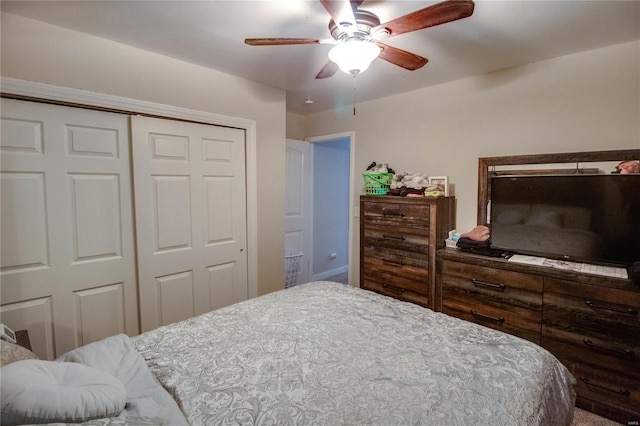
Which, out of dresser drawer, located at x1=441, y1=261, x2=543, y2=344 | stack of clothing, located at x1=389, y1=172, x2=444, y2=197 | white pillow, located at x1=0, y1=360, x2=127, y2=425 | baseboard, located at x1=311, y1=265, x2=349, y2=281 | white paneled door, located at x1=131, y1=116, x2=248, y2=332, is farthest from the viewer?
baseboard, located at x1=311, y1=265, x2=349, y2=281

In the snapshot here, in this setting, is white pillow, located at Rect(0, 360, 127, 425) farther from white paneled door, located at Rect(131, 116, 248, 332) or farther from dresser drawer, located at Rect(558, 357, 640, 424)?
dresser drawer, located at Rect(558, 357, 640, 424)

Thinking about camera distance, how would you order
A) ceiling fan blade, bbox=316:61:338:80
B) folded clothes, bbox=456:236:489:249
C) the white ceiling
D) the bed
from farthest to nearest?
folded clothes, bbox=456:236:489:249 < ceiling fan blade, bbox=316:61:338:80 < the white ceiling < the bed

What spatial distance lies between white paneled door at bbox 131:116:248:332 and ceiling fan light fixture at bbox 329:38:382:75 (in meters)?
1.48

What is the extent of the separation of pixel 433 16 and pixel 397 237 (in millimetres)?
1791

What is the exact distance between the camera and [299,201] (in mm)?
3955

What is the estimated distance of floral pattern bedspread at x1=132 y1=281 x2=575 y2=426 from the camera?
0.94 meters

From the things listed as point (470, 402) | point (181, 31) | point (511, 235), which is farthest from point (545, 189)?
point (181, 31)

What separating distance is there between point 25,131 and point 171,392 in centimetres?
183

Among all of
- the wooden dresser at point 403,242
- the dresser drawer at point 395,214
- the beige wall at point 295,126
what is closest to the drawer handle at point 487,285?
the wooden dresser at point 403,242

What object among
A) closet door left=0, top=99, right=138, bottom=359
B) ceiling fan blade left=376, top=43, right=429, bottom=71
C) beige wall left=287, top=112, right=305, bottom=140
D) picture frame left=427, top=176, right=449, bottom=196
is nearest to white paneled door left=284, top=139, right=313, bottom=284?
beige wall left=287, top=112, right=305, bottom=140

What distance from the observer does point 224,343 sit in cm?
134

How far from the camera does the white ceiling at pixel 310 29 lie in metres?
1.62

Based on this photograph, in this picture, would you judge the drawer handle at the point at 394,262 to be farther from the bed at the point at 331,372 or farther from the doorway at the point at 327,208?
the doorway at the point at 327,208

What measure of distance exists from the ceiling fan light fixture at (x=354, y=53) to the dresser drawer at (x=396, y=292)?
1.91 m
